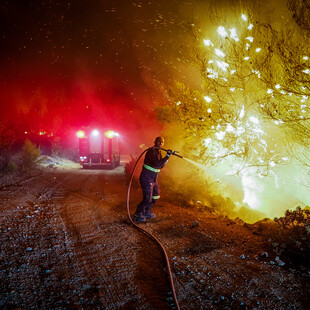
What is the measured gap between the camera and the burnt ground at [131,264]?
2.86m

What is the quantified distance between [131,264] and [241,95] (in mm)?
6982

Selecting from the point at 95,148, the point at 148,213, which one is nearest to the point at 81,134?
the point at 95,148

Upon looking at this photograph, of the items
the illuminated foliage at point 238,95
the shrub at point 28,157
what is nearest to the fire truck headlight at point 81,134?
the shrub at point 28,157

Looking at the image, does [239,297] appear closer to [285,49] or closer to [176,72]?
[285,49]

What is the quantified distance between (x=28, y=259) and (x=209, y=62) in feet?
24.0

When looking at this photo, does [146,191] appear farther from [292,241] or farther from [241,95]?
[241,95]

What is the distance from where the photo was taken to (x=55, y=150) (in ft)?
82.3

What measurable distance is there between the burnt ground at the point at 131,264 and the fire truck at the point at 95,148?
36.2 ft

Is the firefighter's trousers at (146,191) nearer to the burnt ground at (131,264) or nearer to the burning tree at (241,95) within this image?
the burnt ground at (131,264)

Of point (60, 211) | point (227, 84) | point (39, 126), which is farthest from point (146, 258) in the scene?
point (39, 126)

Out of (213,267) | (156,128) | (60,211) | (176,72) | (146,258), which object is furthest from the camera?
(156,128)

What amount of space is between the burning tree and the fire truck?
895 cm

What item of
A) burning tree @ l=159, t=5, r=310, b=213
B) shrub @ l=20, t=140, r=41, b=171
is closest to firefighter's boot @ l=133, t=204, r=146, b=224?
burning tree @ l=159, t=5, r=310, b=213

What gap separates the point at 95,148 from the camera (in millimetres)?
17578
